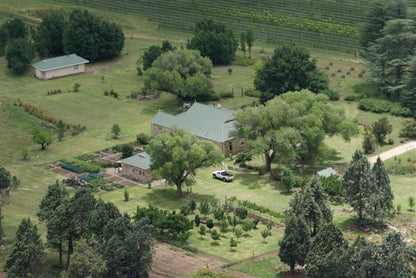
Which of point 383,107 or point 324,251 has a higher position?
point 324,251

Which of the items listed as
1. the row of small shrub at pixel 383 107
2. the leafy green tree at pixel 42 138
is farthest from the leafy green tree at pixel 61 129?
the row of small shrub at pixel 383 107

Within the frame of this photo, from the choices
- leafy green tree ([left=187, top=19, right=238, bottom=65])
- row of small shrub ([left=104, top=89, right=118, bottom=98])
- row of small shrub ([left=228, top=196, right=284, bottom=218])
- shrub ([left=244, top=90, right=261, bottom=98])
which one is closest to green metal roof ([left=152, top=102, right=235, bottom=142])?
row of small shrub ([left=228, top=196, right=284, bottom=218])

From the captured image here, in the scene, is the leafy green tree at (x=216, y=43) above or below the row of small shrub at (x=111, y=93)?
above

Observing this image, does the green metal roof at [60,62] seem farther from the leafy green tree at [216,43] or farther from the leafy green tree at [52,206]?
the leafy green tree at [52,206]

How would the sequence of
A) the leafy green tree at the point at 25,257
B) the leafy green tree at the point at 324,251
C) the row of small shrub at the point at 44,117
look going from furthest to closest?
the row of small shrub at the point at 44,117 < the leafy green tree at the point at 25,257 < the leafy green tree at the point at 324,251

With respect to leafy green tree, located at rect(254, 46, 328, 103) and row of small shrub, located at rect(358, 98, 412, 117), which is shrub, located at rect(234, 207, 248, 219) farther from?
row of small shrub, located at rect(358, 98, 412, 117)

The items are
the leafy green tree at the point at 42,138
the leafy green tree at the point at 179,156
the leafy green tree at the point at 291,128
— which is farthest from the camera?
the leafy green tree at the point at 42,138

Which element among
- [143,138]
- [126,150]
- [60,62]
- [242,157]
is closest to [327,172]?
[242,157]

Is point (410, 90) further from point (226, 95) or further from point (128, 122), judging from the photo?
point (128, 122)
